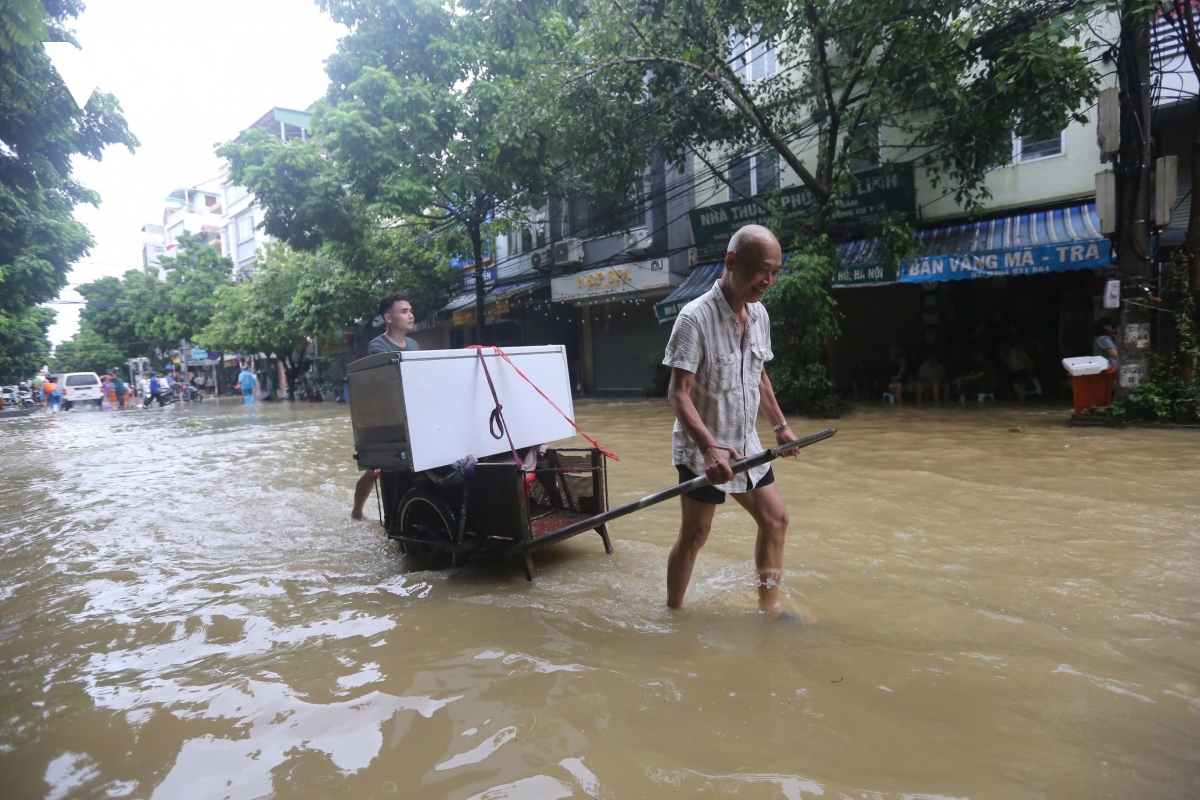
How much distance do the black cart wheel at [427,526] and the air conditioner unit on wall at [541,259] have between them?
15.6 meters

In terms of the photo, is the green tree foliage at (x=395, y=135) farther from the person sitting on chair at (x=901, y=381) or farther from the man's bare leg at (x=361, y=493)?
the man's bare leg at (x=361, y=493)

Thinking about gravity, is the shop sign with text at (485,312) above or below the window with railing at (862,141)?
below

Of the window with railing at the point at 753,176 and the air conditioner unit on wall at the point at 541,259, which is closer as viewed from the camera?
the window with railing at the point at 753,176

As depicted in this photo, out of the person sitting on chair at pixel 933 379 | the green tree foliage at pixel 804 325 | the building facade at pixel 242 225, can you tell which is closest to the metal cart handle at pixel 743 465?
the green tree foliage at pixel 804 325

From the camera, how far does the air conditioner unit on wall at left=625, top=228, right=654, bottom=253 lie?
1647 centimetres

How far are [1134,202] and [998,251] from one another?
2.05 m

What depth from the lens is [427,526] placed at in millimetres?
4164

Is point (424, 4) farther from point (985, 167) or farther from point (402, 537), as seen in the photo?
point (402, 537)

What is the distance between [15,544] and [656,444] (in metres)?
6.38

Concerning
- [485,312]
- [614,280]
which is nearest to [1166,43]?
[614,280]

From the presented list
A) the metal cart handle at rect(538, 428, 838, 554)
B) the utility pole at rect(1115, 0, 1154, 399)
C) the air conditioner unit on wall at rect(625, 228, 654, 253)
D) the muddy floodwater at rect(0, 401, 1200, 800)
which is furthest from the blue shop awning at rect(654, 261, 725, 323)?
the metal cart handle at rect(538, 428, 838, 554)

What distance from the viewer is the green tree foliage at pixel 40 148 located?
7569 millimetres

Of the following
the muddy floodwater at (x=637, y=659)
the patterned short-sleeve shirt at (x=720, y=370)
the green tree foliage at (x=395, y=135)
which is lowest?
the muddy floodwater at (x=637, y=659)

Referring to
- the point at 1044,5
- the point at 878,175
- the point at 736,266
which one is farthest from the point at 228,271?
the point at 736,266
